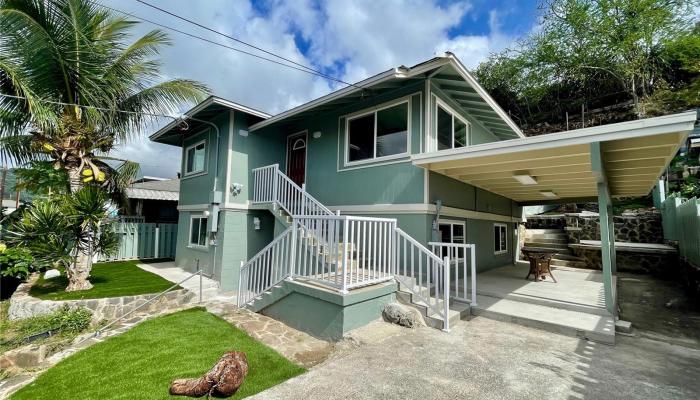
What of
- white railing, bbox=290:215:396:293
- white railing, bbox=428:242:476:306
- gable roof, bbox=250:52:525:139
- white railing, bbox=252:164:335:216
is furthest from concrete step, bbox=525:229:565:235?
white railing, bbox=252:164:335:216

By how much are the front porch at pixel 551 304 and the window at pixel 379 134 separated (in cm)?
366

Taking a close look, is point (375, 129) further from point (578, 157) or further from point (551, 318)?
point (551, 318)

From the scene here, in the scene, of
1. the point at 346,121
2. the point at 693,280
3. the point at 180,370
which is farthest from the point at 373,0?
the point at 693,280

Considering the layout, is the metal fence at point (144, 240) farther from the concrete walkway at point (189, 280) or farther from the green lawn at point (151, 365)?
the green lawn at point (151, 365)

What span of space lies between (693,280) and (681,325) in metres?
3.24

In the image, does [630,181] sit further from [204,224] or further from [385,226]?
[204,224]

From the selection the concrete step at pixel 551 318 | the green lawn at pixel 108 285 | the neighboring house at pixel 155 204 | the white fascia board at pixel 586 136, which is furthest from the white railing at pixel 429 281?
the neighboring house at pixel 155 204

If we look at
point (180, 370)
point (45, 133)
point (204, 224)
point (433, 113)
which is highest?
point (433, 113)

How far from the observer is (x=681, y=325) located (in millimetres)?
5281

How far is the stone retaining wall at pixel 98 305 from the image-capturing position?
20.4 feet

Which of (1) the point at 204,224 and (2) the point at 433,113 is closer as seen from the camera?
(2) the point at 433,113

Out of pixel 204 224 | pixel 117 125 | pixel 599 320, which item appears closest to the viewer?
pixel 599 320

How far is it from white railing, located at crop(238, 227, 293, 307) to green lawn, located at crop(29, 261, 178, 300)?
2.35m

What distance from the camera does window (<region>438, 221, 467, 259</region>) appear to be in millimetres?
7146
